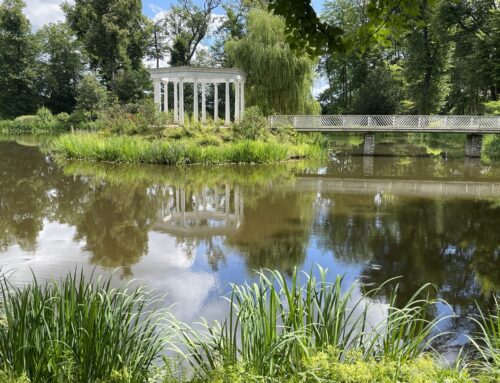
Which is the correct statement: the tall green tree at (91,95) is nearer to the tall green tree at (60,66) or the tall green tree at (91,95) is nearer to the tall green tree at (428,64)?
the tall green tree at (60,66)

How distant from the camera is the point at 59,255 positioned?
22.9 feet

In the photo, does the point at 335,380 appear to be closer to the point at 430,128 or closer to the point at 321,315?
the point at 321,315

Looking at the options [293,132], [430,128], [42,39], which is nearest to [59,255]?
[293,132]

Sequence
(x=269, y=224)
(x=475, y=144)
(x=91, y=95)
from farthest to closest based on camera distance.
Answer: (x=91, y=95) < (x=475, y=144) < (x=269, y=224)

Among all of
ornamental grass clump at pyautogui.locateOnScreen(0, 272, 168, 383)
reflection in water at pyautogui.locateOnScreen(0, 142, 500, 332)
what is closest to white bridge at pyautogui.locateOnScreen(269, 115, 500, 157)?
reflection in water at pyautogui.locateOnScreen(0, 142, 500, 332)

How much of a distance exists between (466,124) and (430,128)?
182 centimetres

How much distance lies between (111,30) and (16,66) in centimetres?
1188

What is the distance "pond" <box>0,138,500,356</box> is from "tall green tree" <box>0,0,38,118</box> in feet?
117

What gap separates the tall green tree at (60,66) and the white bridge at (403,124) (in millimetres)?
33250

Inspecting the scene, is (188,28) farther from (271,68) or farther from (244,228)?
(244,228)

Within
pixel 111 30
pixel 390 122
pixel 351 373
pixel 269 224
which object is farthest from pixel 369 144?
pixel 111 30

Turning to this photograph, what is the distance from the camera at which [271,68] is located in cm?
2691

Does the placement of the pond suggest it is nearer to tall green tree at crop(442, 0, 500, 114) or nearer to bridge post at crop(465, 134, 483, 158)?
bridge post at crop(465, 134, 483, 158)

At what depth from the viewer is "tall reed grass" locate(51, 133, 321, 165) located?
1938 cm
